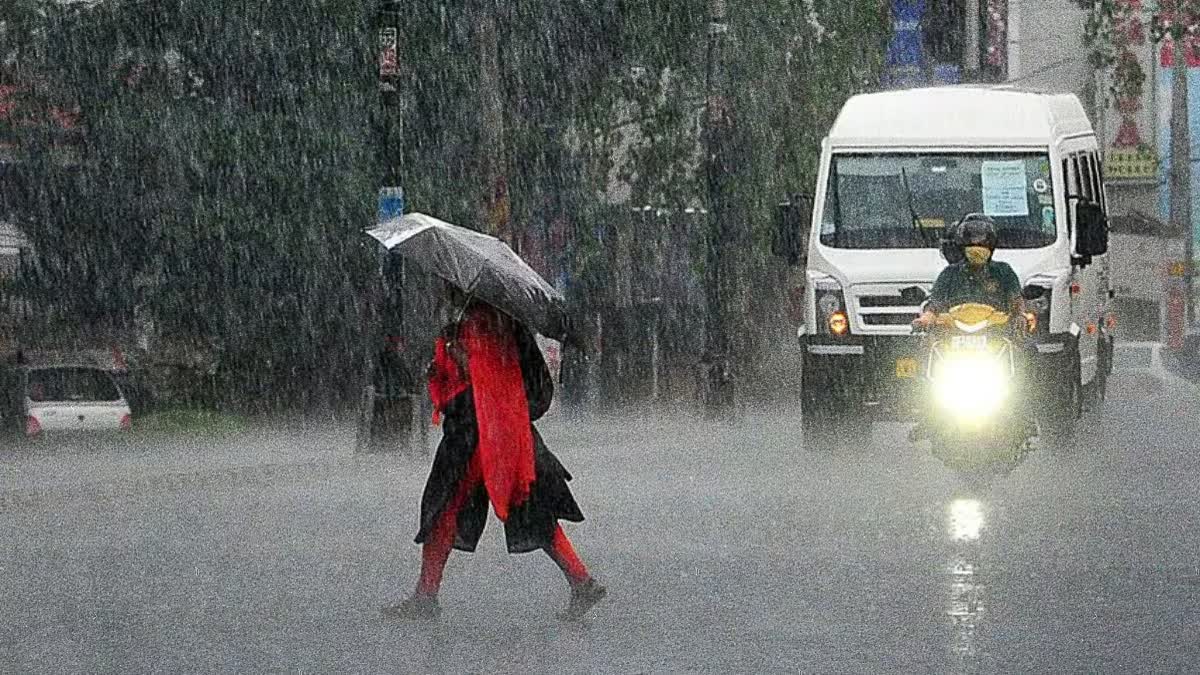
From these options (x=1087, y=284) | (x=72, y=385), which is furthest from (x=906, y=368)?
(x=72, y=385)

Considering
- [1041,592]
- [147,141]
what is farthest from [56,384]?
[1041,592]

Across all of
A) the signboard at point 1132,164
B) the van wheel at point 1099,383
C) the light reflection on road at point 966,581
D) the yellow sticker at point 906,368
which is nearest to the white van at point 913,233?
the yellow sticker at point 906,368

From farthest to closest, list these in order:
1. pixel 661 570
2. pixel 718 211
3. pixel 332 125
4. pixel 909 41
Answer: pixel 909 41 < pixel 332 125 < pixel 718 211 < pixel 661 570

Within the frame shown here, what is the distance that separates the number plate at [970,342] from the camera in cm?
1688

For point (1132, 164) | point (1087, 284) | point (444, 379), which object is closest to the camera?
point (444, 379)

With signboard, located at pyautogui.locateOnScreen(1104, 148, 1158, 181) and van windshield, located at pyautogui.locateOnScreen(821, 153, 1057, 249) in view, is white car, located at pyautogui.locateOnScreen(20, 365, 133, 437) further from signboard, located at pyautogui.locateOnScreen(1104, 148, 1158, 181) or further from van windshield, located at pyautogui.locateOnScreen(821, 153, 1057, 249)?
signboard, located at pyautogui.locateOnScreen(1104, 148, 1158, 181)

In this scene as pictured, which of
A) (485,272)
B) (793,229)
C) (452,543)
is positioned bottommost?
(452,543)

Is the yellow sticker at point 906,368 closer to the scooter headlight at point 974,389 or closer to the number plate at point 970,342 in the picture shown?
the number plate at point 970,342

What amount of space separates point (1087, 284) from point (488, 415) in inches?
450

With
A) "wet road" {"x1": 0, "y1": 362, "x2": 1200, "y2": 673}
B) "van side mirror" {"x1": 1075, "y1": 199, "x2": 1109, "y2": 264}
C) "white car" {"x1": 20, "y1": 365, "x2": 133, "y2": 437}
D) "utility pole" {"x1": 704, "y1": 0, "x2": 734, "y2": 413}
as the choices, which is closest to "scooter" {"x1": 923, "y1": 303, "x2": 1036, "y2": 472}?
"wet road" {"x1": 0, "y1": 362, "x2": 1200, "y2": 673}

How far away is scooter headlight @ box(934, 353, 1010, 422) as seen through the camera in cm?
1661

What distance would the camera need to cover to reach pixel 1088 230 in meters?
19.4

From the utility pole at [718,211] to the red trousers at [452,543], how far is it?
16993 mm

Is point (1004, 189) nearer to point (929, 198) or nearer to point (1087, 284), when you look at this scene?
point (929, 198)
